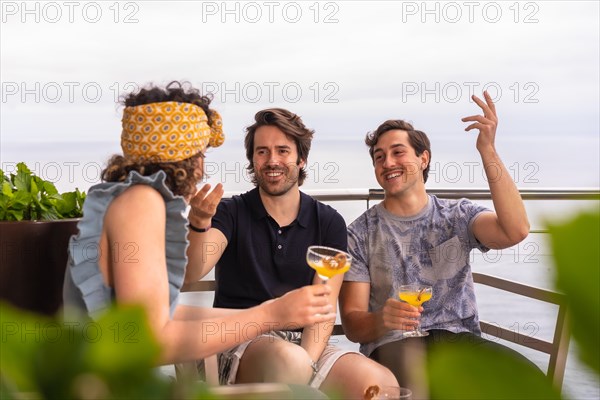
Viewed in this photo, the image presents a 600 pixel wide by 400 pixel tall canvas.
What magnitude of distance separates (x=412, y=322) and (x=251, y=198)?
0.87 m

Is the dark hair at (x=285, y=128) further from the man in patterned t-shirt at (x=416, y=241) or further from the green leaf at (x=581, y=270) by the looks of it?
the green leaf at (x=581, y=270)

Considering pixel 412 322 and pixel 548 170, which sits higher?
pixel 548 170

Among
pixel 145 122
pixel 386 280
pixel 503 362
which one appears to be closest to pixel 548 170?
pixel 386 280

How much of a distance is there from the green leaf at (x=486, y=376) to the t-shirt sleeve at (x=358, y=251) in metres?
3.01

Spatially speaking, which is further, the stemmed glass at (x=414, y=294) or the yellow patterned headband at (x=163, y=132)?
the stemmed glass at (x=414, y=294)

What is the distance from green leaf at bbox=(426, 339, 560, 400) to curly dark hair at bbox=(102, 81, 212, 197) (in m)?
1.97

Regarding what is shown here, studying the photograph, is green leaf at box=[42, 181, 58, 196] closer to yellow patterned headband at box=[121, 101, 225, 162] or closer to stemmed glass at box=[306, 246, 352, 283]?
yellow patterned headband at box=[121, 101, 225, 162]

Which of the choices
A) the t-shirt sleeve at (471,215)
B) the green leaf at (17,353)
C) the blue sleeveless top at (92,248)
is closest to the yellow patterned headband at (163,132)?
the blue sleeveless top at (92,248)

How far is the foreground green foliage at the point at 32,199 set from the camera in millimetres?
2180

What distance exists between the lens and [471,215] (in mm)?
3189

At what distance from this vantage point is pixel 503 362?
0.40 feet

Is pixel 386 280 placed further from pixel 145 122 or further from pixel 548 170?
pixel 145 122

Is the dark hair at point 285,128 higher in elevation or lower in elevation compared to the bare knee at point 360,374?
higher

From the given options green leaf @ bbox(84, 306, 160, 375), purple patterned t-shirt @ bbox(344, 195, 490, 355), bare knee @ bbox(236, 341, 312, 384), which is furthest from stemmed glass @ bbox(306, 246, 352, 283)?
green leaf @ bbox(84, 306, 160, 375)
